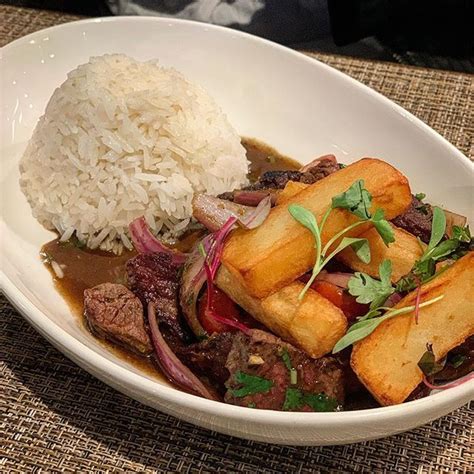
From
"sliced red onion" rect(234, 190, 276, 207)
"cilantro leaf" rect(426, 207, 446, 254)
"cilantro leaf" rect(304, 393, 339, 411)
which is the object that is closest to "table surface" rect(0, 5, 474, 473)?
"cilantro leaf" rect(304, 393, 339, 411)

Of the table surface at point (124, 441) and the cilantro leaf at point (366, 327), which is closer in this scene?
the cilantro leaf at point (366, 327)

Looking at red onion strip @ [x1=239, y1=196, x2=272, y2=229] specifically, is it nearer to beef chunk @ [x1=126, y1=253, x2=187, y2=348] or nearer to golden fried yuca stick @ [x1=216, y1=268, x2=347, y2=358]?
golden fried yuca stick @ [x1=216, y1=268, x2=347, y2=358]

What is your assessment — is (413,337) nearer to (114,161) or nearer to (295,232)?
(295,232)

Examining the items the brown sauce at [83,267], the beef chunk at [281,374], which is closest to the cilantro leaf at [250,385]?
the beef chunk at [281,374]

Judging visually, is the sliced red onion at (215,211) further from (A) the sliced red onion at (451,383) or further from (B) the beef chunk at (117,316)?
(A) the sliced red onion at (451,383)

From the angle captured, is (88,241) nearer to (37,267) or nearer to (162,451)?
(37,267)

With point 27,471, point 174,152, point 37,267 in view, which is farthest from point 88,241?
point 27,471

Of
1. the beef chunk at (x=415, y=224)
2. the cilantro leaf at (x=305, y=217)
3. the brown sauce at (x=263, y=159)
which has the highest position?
the cilantro leaf at (x=305, y=217)

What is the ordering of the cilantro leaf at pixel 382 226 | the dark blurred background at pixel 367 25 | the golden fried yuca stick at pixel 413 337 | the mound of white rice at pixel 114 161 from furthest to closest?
1. the dark blurred background at pixel 367 25
2. the mound of white rice at pixel 114 161
3. the cilantro leaf at pixel 382 226
4. the golden fried yuca stick at pixel 413 337
